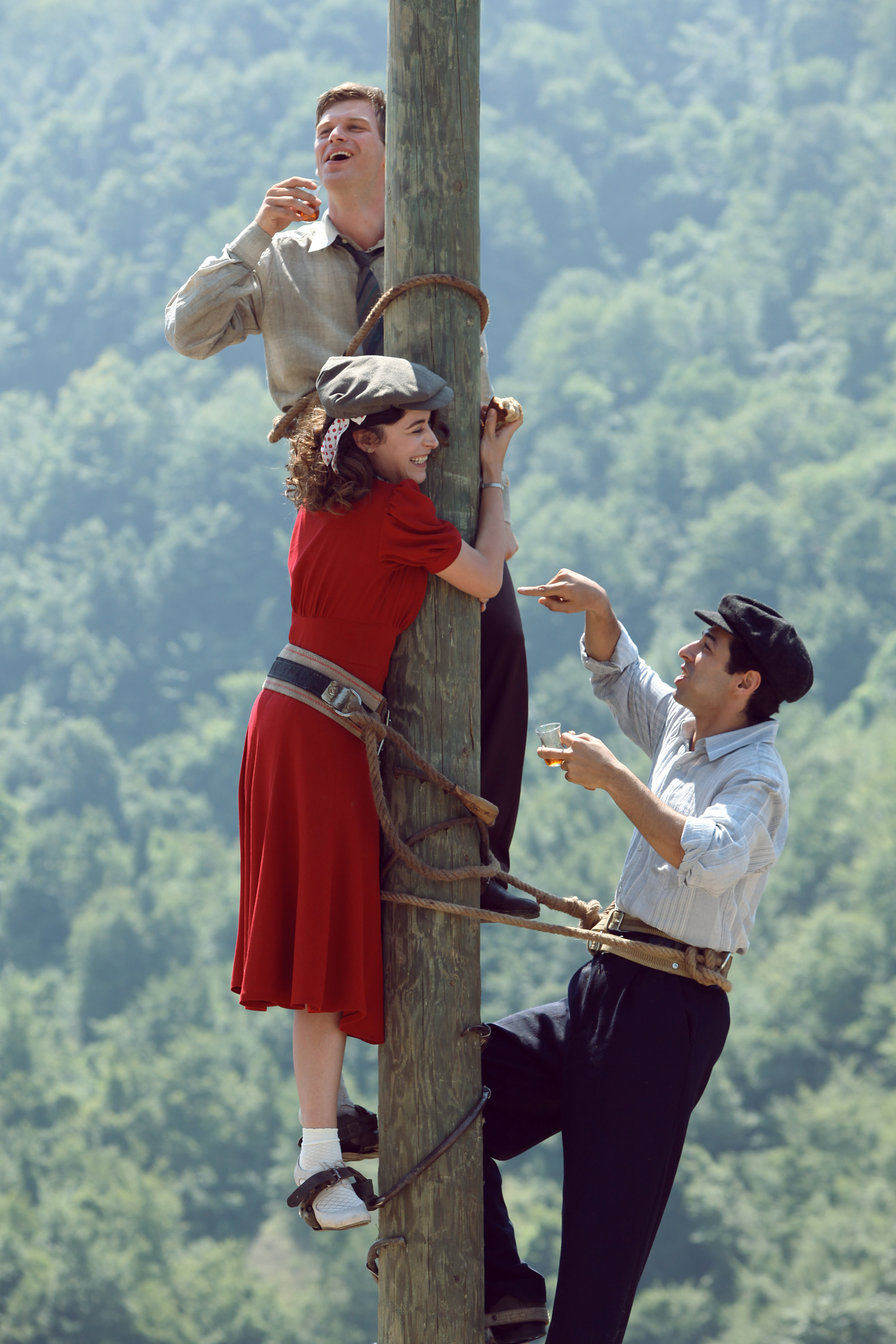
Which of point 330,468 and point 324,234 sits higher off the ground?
point 324,234

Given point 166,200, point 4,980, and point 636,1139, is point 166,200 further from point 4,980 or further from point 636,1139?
point 636,1139

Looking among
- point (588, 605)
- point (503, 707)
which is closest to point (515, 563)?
point (588, 605)

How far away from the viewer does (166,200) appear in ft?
425

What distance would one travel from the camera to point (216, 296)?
3.94m

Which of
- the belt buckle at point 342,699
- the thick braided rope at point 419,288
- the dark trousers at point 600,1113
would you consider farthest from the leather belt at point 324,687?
the dark trousers at point 600,1113

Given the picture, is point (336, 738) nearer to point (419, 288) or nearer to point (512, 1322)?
point (419, 288)

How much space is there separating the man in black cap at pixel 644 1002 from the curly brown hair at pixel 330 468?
823mm

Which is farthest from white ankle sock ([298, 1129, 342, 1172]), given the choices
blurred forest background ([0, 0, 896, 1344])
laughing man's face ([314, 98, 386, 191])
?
blurred forest background ([0, 0, 896, 1344])

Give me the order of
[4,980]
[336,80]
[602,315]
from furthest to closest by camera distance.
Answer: [336,80]
[602,315]
[4,980]

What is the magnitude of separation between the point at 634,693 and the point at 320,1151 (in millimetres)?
1743

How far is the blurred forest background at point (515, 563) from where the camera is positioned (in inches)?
1909

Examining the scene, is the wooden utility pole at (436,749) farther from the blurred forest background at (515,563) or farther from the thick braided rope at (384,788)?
the blurred forest background at (515,563)

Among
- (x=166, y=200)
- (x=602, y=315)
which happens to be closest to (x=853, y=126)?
(x=602, y=315)

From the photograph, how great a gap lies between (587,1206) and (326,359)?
2.23 meters
